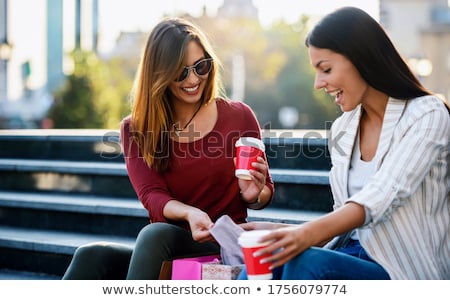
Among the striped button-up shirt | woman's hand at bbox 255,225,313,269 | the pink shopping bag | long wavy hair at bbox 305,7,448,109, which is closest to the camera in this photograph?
woman's hand at bbox 255,225,313,269

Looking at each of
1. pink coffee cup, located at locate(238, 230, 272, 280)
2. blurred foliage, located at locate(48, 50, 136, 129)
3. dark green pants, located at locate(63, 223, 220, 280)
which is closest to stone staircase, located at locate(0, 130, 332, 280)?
dark green pants, located at locate(63, 223, 220, 280)

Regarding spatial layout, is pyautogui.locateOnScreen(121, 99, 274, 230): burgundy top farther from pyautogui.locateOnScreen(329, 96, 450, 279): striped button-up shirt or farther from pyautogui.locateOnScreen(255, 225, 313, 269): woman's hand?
pyautogui.locateOnScreen(255, 225, 313, 269): woman's hand

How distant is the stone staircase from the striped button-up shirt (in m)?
1.66

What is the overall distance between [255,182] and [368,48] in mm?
A: 845

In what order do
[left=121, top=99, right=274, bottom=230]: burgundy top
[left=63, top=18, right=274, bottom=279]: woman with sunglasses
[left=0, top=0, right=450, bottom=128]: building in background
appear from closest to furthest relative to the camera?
[left=63, top=18, right=274, bottom=279]: woman with sunglasses
[left=121, top=99, right=274, bottom=230]: burgundy top
[left=0, top=0, right=450, bottom=128]: building in background

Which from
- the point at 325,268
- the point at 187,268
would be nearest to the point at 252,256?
the point at 325,268

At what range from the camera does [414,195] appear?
2.66m

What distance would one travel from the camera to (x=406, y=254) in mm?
2654

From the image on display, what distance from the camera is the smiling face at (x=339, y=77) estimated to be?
2760mm

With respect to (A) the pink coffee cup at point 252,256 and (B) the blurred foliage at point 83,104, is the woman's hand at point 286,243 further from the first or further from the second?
(B) the blurred foliage at point 83,104

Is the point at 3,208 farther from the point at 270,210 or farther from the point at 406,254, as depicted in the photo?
the point at 406,254

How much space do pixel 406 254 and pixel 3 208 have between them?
3.70 meters

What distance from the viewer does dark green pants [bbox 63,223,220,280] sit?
2.99 metres
